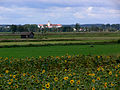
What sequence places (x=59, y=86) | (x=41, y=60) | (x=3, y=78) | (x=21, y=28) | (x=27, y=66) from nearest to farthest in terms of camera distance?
(x=59, y=86), (x=3, y=78), (x=27, y=66), (x=41, y=60), (x=21, y=28)

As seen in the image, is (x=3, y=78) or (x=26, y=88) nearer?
(x=26, y=88)

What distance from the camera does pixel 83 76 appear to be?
41.0ft

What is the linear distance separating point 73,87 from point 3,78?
3347mm

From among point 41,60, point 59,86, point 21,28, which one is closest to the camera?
point 59,86

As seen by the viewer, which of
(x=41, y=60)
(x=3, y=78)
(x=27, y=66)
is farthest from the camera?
(x=41, y=60)

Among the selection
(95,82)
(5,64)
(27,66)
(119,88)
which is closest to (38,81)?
(95,82)

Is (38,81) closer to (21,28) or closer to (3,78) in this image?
(3,78)

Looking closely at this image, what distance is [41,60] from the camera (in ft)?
66.3

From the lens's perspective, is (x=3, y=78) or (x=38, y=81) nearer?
(x=38, y=81)

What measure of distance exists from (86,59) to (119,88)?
9.87 metres

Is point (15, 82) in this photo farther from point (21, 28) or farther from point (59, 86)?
point (21, 28)

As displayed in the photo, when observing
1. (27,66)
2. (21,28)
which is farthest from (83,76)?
(21,28)

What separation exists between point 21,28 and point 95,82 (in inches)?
7098

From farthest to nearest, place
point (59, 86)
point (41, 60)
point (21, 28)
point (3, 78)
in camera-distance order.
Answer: point (21, 28), point (41, 60), point (3, 78), point (59, 86)
